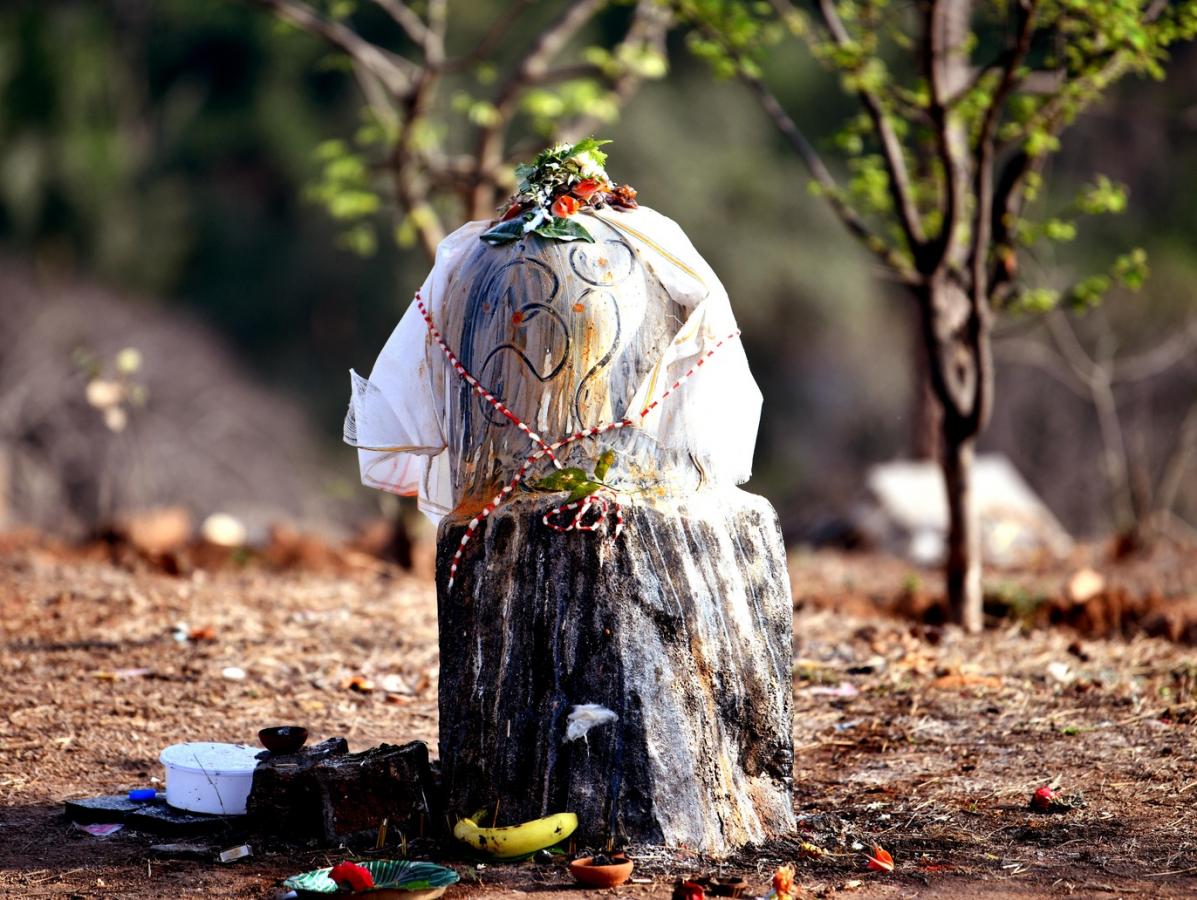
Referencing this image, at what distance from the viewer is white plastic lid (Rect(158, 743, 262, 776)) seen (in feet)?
14.8

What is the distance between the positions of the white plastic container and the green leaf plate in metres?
0.75

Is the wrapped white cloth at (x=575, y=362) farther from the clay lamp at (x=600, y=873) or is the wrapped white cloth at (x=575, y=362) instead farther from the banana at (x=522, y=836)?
the clay lamp at (x=600, y=873)

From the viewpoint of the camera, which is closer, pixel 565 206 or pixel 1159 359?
pixel 565 206

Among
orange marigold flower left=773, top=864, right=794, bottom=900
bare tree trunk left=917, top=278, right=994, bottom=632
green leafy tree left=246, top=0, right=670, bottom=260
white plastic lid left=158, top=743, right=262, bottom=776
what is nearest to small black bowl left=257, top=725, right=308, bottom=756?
white plastic lid left=158, top=743, right=262, bottom=776

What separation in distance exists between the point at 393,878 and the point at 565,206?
2002 millimetres

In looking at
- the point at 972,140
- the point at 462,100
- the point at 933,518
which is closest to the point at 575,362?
the point at 972,140

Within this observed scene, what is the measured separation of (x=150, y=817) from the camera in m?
4.53

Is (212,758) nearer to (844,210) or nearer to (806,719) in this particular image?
(806,719)

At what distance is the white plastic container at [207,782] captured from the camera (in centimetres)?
452

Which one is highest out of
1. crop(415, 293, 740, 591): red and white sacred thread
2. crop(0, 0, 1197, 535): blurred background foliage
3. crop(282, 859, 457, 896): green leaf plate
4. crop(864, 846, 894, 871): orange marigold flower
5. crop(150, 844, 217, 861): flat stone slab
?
crop(0, 0, 1197, 535): blurred background foliage

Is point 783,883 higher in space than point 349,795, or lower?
lower

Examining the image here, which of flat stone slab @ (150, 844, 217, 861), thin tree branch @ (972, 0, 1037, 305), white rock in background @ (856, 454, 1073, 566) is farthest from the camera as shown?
white rock in background @ (856, 454, 1073, 566)

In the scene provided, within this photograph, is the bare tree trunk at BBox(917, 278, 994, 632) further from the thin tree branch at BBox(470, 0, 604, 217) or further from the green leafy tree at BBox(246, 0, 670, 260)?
the thin tree branch at BBox(470, 0, 604, 217)

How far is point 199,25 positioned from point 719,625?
20673 mm
